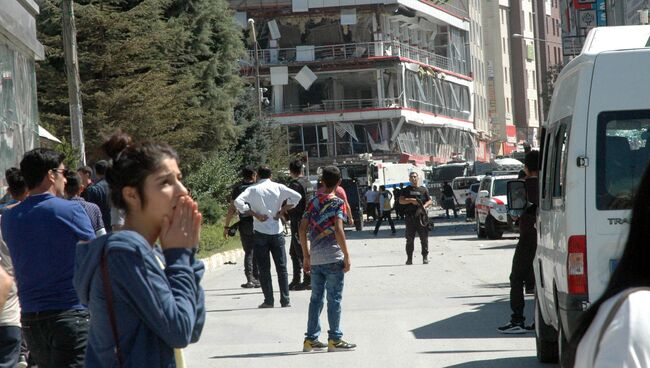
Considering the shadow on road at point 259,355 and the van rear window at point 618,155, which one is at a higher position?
the van rear window at point 618,155

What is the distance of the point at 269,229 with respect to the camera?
56.6 feet

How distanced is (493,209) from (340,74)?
54.5m

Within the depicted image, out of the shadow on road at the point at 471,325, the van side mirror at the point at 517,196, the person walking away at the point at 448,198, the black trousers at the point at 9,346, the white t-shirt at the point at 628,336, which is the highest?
the white t-shirt at the point at 628,336

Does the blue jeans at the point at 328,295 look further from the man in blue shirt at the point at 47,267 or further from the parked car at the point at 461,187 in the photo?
the parked car at the point at 461,187

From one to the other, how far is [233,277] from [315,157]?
2577 inches

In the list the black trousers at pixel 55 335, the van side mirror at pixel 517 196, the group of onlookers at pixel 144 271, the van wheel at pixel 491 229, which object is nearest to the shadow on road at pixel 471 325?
the van side mirror at pixel 517 196

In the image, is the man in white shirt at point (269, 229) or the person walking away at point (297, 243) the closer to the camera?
the man in white shirt at point (269, 229)

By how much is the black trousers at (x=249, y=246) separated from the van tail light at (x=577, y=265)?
36.1ft

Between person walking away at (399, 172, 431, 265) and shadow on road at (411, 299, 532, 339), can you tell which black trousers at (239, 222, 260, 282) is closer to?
shadow on road at (411, 299, 532, 339)

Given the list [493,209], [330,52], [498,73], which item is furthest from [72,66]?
[498,73]

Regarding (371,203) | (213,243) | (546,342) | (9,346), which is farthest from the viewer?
(371,203)

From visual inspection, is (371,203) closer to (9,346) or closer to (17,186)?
(17,186)

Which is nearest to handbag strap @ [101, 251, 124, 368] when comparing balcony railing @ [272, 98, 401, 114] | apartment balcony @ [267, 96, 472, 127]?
apartment balcony @ [267, 96, 472, 127]

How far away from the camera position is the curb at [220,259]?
1052 inches
